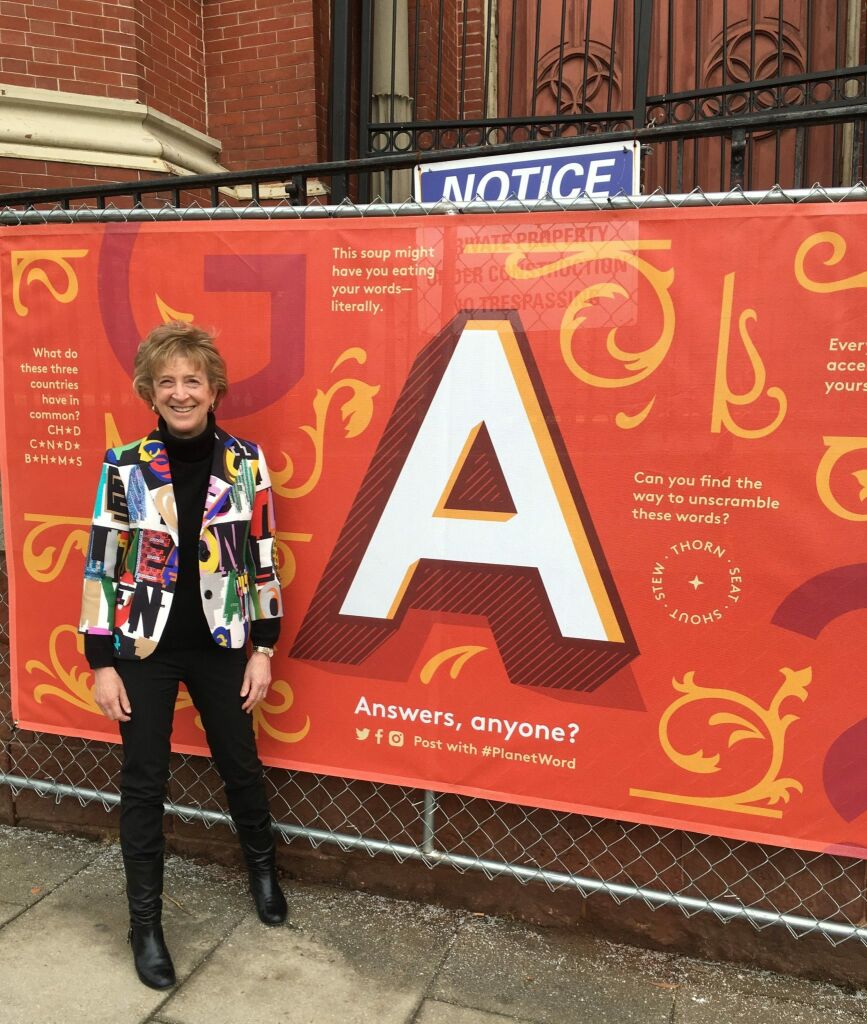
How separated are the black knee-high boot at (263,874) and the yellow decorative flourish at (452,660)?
837 mm

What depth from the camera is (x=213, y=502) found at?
8.87ft

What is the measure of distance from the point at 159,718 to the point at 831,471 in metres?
2.25

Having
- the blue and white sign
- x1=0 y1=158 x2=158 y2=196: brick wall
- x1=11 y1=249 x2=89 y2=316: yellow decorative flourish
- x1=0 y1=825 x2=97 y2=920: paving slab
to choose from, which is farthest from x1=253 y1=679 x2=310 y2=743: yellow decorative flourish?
x1=0 y1=158 x2=158 y2=196: brick wall

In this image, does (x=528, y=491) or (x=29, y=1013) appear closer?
(x=29, y=1013)

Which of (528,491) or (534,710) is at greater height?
(528,491)

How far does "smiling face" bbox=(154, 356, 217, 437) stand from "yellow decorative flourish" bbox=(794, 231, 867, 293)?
1.85 m

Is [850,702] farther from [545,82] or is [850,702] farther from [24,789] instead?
[545,82]

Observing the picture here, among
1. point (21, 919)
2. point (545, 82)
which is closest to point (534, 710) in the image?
point (21, 919)

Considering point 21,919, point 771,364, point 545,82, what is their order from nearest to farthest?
point 771,364 < point 21,919 < point 545,82

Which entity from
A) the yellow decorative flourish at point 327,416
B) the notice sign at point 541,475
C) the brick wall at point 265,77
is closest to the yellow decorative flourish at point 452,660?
the notice sign at point 541,475

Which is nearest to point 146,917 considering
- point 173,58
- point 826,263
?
point 826,263

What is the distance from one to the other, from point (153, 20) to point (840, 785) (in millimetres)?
5795

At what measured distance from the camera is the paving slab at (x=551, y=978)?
2613 millimetres

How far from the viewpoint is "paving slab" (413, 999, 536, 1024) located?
256cm
